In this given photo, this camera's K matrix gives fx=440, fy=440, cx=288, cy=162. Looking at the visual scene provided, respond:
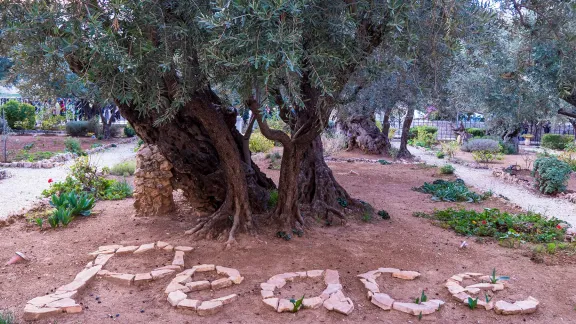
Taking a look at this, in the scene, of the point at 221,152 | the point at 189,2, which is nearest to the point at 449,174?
the point at 221,152

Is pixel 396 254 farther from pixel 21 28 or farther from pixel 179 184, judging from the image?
pixel 21 28

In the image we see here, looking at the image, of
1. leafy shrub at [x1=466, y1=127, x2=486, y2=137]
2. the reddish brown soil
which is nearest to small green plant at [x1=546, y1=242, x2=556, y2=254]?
the reddish brown soil

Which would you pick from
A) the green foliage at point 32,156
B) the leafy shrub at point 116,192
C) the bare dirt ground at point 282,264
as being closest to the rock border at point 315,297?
the bare dirt ground at point 282,264

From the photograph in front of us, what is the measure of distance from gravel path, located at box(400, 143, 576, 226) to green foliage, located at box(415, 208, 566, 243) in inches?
38.7

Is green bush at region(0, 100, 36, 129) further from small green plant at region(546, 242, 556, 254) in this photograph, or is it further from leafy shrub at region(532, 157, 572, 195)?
small green plant at region(546, 242, 556, 254)

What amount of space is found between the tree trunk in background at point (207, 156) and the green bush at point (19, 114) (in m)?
17.8

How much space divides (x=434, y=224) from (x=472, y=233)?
2.21 ft

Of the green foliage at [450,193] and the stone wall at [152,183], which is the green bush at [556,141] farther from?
the stone wall at [152,183]

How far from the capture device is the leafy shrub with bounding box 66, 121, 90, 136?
69.3ft

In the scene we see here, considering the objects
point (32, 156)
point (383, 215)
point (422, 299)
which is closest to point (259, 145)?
point (32, 156)

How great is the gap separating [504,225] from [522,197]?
4019 mm

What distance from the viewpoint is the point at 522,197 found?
32.8ft

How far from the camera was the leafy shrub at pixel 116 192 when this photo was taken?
8148 mm

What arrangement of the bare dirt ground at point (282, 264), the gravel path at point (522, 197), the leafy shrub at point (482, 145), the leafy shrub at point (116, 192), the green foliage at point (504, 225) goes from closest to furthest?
the bare dirt ground at point (282, 264), the green foliage at point (504, 225), the leafy shrub at point (116, 192), the gravel path at point (522, 197), the leafy shrub at point (482, 145)
